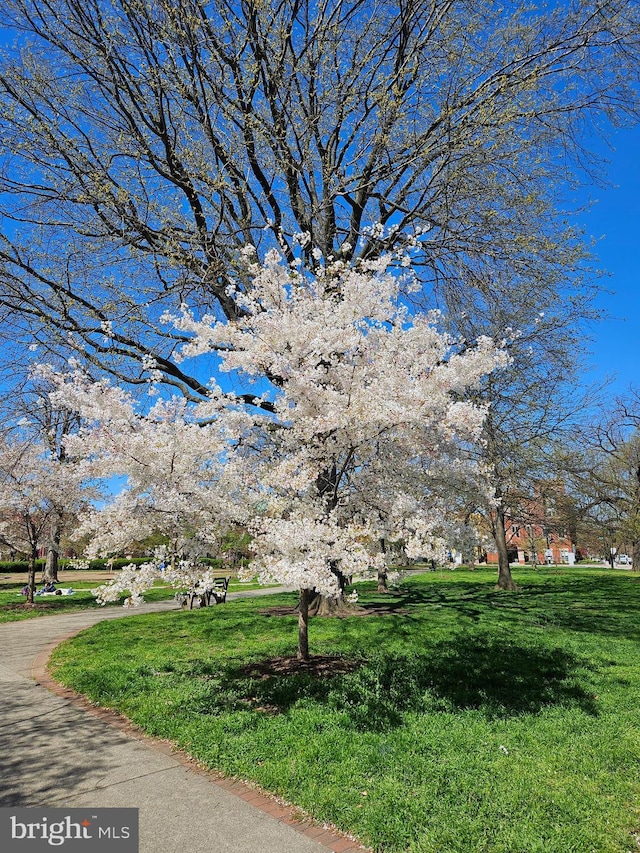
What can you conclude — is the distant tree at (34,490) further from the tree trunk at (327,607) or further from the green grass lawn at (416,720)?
the tree trunk at (327,607)

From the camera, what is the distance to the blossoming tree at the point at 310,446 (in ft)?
16.4

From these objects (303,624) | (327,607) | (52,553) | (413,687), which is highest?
(303,624)

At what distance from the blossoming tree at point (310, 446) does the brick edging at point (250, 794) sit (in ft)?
5.04

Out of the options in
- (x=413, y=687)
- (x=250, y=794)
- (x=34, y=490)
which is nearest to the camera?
(x=250, y=794)

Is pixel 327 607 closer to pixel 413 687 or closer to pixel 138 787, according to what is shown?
pixel 413 687

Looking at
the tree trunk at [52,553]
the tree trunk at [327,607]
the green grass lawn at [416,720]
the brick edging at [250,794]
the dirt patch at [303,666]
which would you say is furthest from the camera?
the tree trunk at [52,553]

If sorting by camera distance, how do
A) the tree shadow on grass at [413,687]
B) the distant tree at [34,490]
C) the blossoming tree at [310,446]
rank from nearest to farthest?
the blossoming tree at [310,446] < the tree shadow on grass at [413,687] < the distant tree at [34,490]

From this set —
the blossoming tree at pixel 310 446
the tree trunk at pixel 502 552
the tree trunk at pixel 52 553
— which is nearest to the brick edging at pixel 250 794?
the blossoming tree at pixel 310 446

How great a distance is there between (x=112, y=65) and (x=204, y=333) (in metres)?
6.30

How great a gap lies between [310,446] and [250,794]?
9.94 feet

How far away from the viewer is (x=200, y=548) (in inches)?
215

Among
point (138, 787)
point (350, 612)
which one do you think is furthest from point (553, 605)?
point (138, 787)

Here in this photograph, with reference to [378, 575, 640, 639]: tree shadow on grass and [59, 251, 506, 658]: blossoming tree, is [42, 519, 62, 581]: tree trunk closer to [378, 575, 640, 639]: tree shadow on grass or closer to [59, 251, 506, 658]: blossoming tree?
[378, 575, 640, 639]: tree shadow on grass

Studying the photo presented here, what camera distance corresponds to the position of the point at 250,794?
3.94m
